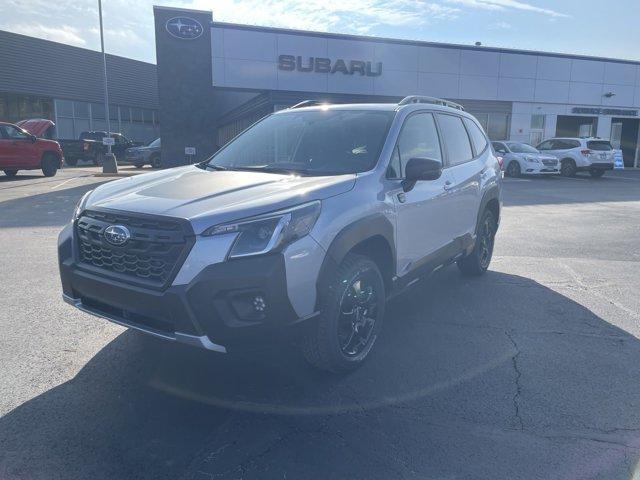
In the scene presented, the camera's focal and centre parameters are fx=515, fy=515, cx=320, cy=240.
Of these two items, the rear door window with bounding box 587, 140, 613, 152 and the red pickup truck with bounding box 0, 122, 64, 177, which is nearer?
the red pickup truck with bounding box 0, 122, 64, 177

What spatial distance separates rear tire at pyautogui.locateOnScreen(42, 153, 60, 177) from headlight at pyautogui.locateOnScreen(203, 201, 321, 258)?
59.8 ft

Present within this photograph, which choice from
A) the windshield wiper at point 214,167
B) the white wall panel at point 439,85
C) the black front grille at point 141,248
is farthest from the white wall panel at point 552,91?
the black front grille at point 141,248

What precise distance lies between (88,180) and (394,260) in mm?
16636

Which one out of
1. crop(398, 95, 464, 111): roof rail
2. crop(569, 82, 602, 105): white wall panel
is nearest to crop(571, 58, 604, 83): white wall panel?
crop(569, 82, 602, 105): white wall panel

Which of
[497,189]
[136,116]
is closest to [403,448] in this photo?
[497,189]

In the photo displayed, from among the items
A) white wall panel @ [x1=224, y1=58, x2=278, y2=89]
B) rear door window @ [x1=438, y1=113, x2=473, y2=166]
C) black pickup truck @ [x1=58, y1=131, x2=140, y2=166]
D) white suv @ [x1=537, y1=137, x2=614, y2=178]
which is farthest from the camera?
black pickup truck @ [x1=58, y1=131, x2=140, y2=166]

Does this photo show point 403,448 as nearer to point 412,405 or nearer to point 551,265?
point 412,405

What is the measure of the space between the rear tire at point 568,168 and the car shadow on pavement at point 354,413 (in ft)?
69.4

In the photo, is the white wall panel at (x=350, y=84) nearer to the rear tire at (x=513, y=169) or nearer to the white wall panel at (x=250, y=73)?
the white wall panel at (x=250, y=73)

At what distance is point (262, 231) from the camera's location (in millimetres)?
2840

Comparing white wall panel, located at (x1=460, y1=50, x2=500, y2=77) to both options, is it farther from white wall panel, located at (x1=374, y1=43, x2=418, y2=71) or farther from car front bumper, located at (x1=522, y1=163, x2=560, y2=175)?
car front bumper, located at (x1=522, y1=163, x2=560, y2=175)

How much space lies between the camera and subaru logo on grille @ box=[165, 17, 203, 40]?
2286 cm

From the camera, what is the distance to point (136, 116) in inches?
1742

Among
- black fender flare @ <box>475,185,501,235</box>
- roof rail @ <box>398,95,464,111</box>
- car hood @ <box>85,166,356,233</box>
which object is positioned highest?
roof rail @ <box>398,95,464,111</box>
